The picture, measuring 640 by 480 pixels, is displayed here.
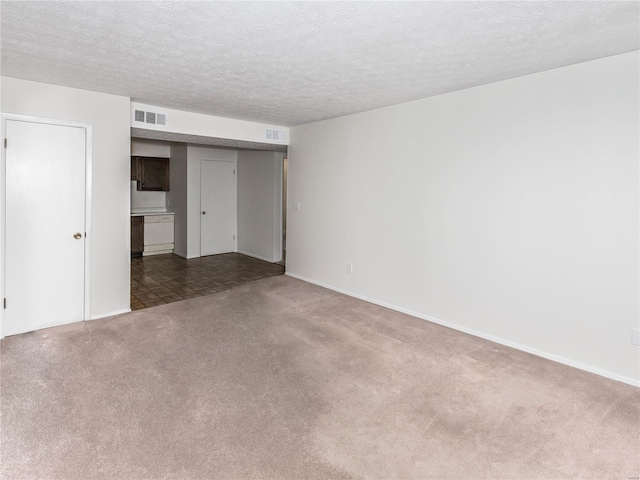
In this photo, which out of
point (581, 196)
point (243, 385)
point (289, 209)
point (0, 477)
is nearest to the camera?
point (0, 477)

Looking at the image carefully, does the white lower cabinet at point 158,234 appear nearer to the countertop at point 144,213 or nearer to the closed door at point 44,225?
the countertop at point 144,213

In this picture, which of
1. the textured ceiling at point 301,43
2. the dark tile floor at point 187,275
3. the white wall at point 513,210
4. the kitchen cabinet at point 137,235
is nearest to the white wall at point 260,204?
the dark tile floor at point 187,275

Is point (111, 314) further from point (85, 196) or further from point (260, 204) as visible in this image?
point (260, 204)

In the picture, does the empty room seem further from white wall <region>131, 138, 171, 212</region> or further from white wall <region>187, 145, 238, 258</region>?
white wall <region>131, 138, 171, 212</region>

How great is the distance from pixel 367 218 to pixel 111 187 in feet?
9.71

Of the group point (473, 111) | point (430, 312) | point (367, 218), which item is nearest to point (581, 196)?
point (473, 111)

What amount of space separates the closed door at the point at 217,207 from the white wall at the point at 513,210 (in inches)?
142

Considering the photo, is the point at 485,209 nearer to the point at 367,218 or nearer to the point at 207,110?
the point at 367,218

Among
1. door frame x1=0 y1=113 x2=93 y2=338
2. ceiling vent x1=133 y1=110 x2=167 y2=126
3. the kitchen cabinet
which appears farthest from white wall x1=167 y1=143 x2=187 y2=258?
door frame x1=0 y1=113 x2=93 y2=338

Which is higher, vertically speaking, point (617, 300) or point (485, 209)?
point (485, 209)

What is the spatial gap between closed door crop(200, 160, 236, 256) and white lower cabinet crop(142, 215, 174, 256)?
0.83 meters

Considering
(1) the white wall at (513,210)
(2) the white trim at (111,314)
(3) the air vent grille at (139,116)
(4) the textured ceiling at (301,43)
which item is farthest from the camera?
(3) the air vent grille at (139,116)

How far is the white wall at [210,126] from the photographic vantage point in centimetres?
455

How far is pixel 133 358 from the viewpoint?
318 centimetres
